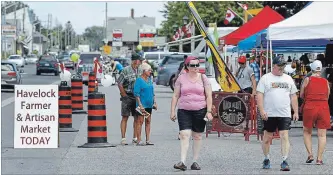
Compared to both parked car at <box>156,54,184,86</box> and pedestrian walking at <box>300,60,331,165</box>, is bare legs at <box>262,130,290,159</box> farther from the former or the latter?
parked car at <box>156,54,184,86</box>

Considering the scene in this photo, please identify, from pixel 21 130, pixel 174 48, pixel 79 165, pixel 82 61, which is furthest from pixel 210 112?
pixel 174 48

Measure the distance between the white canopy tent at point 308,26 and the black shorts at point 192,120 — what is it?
634 centimetres

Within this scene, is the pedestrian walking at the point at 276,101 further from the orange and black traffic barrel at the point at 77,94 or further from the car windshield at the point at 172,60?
the car windshield at the point at 172,60

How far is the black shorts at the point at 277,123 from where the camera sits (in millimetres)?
12766

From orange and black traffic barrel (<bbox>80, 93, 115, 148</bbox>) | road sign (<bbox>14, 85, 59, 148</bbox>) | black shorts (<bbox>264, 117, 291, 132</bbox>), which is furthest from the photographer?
orange and black traffic barrel (<bbox>80, 93, 115, 148</bbox>)

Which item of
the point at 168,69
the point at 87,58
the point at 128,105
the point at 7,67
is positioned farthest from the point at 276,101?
the point at 87,58

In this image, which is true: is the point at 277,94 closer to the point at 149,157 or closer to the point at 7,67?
the point at 149,157

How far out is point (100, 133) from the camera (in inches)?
628

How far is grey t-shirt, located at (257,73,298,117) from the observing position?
12.8 meters

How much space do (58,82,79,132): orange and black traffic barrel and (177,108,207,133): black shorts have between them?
6.80m

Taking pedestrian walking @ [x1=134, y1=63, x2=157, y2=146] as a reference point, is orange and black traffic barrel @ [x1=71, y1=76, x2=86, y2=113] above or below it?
below

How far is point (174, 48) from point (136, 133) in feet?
238

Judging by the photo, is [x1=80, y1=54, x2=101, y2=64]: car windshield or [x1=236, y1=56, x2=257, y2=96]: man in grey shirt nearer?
[x1=236, y1=56, x2=257, y2=96]: man in grey shirt

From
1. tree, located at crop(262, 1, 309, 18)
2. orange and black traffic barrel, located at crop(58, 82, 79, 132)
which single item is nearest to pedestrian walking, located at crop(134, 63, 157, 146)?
orange and black traffic barrel, located at crop(58, 82, 79, 132)
